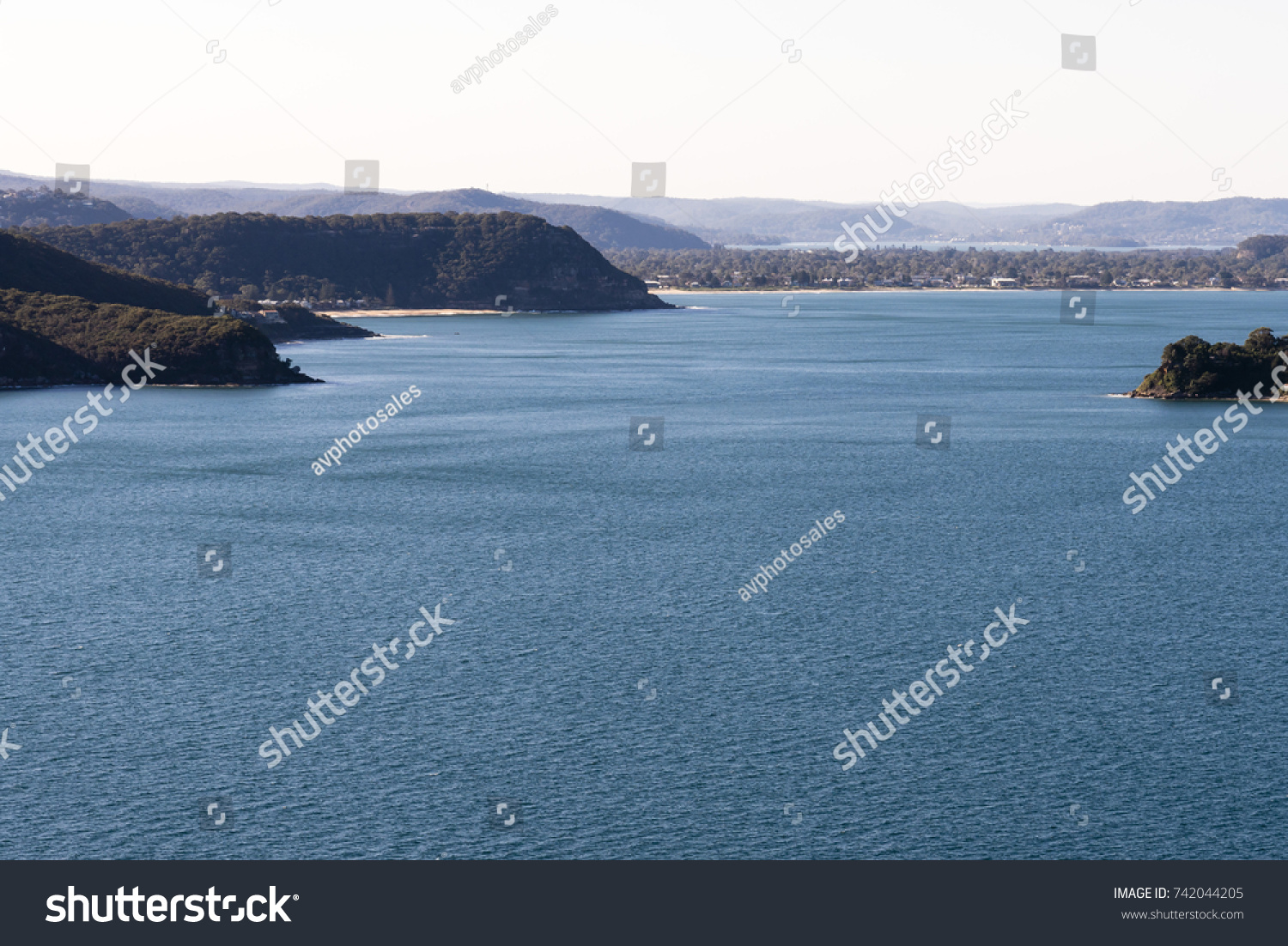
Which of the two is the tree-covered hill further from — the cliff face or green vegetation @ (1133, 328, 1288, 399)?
green vegetation @ (1133, 328, 1288, 399)

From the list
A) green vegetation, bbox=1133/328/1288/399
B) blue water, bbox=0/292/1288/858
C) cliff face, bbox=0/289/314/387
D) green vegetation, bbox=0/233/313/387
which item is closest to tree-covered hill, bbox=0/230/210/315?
green vegetation, bbox=0/233/313/387

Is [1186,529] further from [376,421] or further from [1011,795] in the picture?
[376,421]

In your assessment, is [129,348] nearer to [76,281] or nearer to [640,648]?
[76,281]
